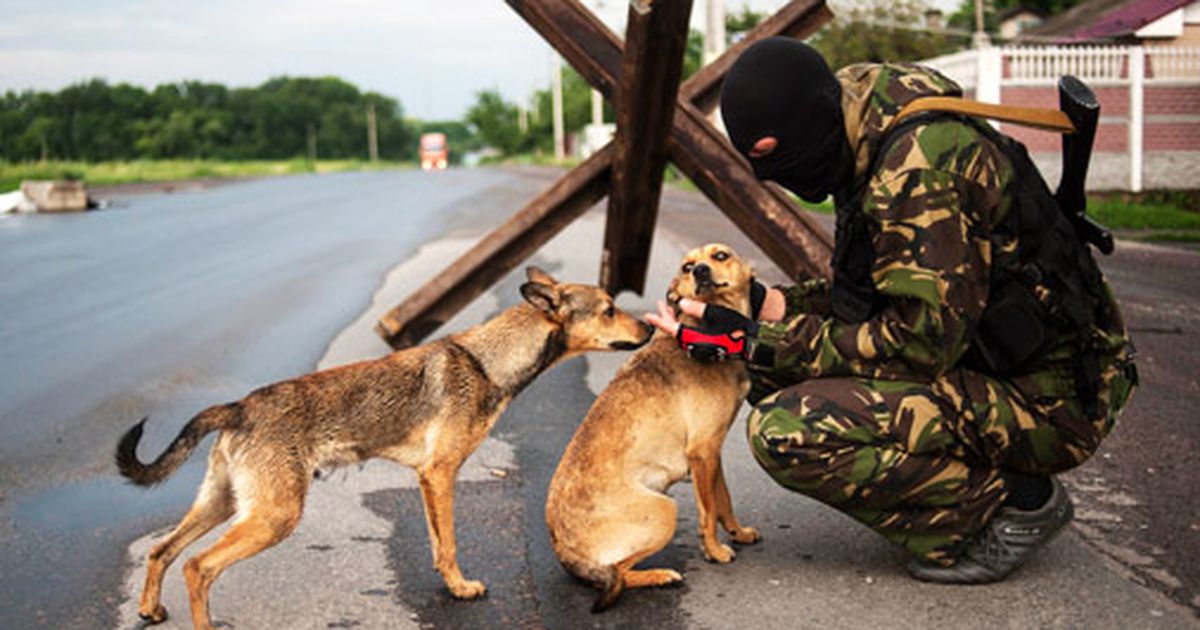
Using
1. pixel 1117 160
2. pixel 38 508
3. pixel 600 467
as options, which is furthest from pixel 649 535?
pixel 1117 160

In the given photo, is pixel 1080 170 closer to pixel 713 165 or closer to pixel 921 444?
pixel 921 444

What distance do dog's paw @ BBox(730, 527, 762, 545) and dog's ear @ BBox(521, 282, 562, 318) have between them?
107 centimetres

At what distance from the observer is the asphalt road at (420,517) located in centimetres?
407

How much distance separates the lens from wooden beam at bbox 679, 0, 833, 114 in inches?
310

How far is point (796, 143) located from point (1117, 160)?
20181 millimetres

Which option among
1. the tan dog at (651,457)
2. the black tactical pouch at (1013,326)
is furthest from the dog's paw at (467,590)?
the black tactical pouch at (1013,326)

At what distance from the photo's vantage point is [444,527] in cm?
427

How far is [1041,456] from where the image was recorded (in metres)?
4.18

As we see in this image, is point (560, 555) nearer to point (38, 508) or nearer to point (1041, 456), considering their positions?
point (1041, 456)

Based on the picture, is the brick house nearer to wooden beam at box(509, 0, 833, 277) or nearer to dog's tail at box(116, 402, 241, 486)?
wooden beam at box(509, 0, 833, 277)

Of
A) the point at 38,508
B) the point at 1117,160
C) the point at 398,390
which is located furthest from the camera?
the point at 1117,160

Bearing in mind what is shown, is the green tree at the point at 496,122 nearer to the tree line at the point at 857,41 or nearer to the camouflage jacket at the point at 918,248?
the tree line at the point at 857,41

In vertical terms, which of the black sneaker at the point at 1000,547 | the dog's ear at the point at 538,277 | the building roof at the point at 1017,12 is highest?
the building roof at the point at 1017,12

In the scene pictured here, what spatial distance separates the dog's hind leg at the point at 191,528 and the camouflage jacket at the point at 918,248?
1808mm
